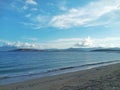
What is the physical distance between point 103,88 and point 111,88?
459 millimetres

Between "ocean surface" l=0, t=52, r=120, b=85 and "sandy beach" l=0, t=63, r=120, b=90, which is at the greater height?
Result: "sandy beach" l=0, t=63, r=120, b=90

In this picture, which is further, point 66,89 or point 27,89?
point 27,89

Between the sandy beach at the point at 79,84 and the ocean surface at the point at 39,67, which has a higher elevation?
the sandy beach at the point at 79,84

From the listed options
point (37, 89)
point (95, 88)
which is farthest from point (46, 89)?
point (95, 88)

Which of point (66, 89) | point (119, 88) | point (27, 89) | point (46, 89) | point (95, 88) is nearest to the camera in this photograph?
point (119, 88)

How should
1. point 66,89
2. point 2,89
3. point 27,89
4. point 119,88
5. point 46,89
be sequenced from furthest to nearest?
point 2,89
point 27,89
point 46,89
point 66,89
point 119,88

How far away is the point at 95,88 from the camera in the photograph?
34.7ft

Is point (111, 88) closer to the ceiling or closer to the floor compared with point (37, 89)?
closer to the ceiling

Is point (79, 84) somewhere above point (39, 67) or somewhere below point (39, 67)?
above

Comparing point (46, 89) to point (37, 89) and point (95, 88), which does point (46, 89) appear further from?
point (95, 88)

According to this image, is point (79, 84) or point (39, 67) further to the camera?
point (39, 67)

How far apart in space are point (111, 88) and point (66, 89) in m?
3.22

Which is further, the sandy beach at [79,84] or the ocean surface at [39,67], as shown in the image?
the ocean surface at [39,67]

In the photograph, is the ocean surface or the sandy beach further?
the ocean surface
